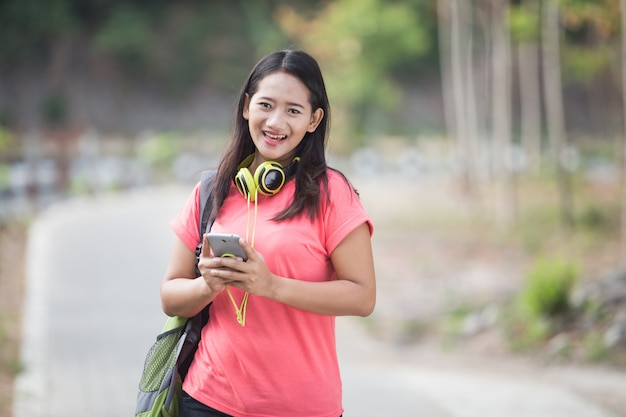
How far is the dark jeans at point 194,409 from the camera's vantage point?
281 cm

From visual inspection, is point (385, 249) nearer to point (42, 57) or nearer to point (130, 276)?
point (130, 276)

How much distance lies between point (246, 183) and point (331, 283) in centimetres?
36

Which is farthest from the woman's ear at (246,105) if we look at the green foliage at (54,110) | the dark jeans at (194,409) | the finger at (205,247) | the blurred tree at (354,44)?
the green foliage at (54,110)

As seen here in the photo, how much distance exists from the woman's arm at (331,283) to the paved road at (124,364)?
3.91 m

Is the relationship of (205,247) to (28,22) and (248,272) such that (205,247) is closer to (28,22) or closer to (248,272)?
(248,272)

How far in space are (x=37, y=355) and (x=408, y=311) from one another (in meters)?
4.15

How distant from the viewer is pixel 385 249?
574 inches

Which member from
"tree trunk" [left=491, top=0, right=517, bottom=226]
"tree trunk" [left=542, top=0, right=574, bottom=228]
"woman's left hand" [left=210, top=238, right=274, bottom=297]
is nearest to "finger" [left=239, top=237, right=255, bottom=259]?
"woman's left hand" [left=210, top=238, right=274, bottom=297]

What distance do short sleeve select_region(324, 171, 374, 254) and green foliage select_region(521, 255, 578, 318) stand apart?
6.43m

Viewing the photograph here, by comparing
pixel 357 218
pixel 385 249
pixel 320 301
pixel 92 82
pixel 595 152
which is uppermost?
pixel 92 82

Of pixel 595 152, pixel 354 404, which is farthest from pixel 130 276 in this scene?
pixel 595 152

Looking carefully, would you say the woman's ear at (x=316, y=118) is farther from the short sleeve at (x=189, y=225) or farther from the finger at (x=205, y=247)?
the finger at (x=205, y=247)

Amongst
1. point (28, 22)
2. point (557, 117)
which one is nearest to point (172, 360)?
point (557, 117)

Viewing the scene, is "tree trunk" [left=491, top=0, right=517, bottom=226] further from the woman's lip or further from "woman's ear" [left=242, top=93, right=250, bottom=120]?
the woman's lip
